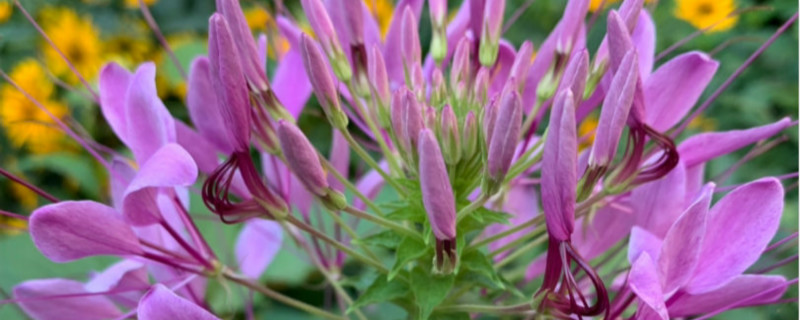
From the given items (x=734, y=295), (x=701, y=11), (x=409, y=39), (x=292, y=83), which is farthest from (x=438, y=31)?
(x=701, y=11)

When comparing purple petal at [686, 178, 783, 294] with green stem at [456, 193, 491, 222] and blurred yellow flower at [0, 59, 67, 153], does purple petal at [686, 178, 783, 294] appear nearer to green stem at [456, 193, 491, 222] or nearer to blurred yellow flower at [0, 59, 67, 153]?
green stem at [456, 193, 491, 222]

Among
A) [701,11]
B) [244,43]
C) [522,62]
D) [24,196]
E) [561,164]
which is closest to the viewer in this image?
[561,164]

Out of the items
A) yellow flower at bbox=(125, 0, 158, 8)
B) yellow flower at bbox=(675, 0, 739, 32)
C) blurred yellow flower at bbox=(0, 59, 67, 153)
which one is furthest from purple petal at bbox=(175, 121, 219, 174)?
yellow flower at bbox=(675, 0, 739, 32)

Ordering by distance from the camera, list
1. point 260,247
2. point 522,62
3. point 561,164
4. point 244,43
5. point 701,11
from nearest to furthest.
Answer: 1. point 561,164
2. point 244,43
3. point 522,62
4. point 260,247
5. point 701,11

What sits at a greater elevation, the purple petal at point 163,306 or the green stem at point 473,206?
the purple petal at point 163,306

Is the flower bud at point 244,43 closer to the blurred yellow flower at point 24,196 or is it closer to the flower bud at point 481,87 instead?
the flower bud at point 481,87

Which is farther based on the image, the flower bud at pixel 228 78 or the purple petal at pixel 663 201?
the purple petal at pixel 663 201

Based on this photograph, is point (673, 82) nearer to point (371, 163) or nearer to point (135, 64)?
point (371, 163)

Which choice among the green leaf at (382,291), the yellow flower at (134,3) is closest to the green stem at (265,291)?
the green leaf at (382,291)
